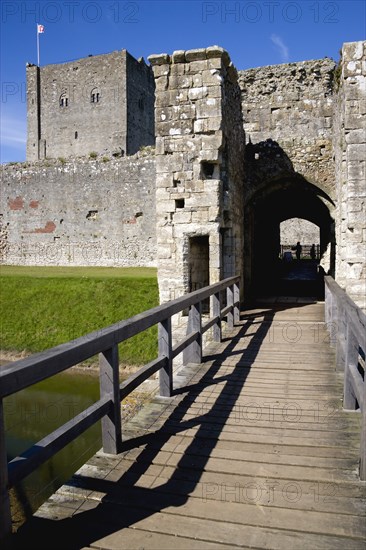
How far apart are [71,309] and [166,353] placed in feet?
31.2

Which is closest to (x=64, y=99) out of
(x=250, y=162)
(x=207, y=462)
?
(x=250, y=162)

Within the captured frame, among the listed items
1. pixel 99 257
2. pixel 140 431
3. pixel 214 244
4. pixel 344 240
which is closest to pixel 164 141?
pixel 214 244

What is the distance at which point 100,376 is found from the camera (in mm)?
3156

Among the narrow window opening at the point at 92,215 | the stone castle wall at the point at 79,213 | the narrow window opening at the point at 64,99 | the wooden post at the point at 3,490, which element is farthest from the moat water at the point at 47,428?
the narrow window opening at the point at 64,99

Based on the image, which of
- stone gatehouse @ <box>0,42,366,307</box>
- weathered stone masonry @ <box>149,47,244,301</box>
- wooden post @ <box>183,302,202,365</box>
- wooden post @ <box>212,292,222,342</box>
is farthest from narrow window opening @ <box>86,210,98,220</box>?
wooden post @ <box>183,302,202,365</box>

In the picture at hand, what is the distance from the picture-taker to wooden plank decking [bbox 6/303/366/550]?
7.79ft

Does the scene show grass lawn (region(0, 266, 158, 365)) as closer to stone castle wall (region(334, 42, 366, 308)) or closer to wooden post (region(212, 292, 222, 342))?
wooden post (region(212, 292, 222, 342))

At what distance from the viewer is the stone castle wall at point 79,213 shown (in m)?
21.0

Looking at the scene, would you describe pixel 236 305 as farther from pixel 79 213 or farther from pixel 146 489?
pixel 79 213

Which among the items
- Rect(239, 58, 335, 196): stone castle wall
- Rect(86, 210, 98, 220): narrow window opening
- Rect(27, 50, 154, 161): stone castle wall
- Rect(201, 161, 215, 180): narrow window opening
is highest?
Rect(27, 50, 154, 161): stone castle wall

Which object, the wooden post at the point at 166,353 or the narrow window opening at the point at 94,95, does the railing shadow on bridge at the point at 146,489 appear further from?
the narrow window opening at the point at 94,95

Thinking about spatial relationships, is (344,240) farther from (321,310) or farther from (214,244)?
(214,244)

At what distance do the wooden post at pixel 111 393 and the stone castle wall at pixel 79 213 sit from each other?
694 inches

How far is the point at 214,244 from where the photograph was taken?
7770 millimetres
